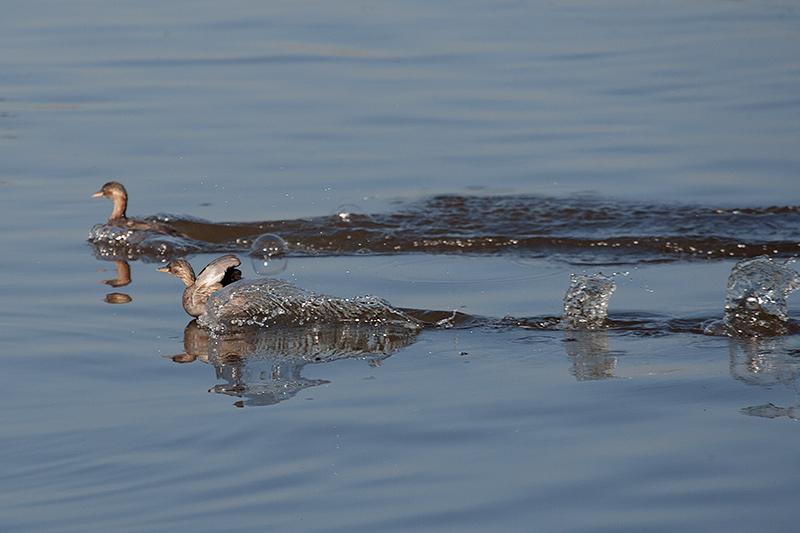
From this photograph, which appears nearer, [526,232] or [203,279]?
[203,279]

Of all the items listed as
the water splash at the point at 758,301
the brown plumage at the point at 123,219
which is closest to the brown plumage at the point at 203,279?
the brown plumage at the point at 123,219

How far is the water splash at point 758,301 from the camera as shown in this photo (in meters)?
6.84

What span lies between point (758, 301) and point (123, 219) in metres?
5.49

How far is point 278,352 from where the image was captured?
680 centimetres

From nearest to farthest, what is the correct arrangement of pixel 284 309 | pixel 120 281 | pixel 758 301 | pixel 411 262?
pixel 758 301 → pixel 284 309 → pixel 120 281 → pixel 411 262

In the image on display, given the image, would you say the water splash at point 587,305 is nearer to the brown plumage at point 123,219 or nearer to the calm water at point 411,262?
the calm water at point 411,262

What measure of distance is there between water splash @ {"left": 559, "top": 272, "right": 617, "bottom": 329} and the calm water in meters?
0.20

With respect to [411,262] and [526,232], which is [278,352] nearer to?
[411,262]

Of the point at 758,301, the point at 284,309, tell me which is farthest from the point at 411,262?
the point at 758,301

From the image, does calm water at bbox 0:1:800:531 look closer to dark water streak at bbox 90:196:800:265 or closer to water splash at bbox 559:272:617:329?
dark water streak at bbox 90:196:800:265

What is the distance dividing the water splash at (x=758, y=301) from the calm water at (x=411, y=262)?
207 mm

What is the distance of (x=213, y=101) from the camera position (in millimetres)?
14805

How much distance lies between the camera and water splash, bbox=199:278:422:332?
743 centimetres

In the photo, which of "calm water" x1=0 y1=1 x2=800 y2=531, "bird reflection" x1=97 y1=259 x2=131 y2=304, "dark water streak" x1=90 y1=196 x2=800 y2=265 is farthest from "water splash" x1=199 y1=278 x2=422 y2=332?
"dark water streak" x1=90 y1=196 x2=800 y2=265
